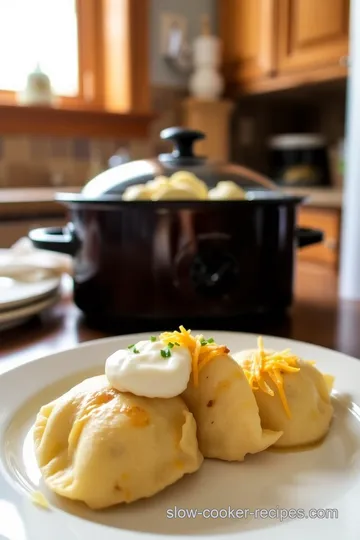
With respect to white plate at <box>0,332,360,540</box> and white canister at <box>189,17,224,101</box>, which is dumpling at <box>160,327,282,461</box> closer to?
white plate at <box>0,332,360,540</box>

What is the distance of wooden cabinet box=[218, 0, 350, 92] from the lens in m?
2.27

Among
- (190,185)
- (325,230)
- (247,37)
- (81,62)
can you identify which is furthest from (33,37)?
(190,185)

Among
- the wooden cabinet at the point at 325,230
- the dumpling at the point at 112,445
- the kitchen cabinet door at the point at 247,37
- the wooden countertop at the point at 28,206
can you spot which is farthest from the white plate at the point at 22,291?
the kitchen cabinet door at the point at 247,37

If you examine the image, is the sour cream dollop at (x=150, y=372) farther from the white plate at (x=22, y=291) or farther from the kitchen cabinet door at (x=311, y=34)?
the kitchen cabinet door at (x=311, y=34)

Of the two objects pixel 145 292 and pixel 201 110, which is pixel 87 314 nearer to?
pixel 145 292

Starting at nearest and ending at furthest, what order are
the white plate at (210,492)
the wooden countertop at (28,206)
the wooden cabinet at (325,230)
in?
the white plate at (210,492) < the wooden countertop at (28,206) < the wooden cabinet at (325,230)

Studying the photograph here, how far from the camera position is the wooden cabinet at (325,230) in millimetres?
2123

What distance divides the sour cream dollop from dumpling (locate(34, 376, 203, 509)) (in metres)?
0.01

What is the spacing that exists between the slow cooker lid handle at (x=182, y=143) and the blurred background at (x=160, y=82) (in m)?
1.38

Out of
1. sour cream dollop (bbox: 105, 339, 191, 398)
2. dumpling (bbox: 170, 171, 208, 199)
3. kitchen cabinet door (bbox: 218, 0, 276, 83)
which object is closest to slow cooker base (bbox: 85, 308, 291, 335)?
dumpling (bbox: 170, 171, 208, 199)

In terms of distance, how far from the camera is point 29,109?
7.74ft

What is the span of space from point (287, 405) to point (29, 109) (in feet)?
7.21

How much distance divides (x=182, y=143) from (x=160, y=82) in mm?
1990

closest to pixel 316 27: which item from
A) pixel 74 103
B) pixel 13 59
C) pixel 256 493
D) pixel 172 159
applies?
pixel 74 103
